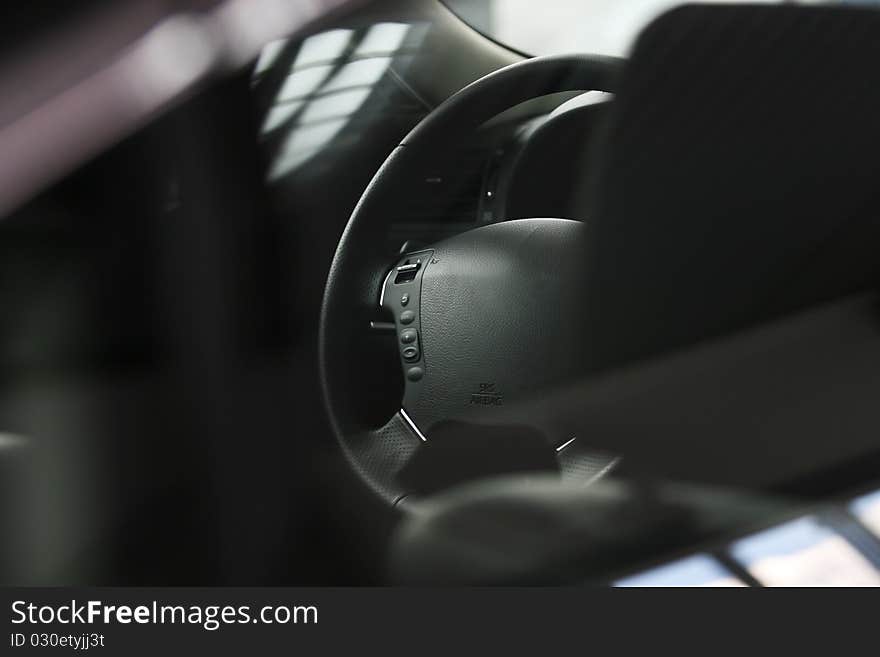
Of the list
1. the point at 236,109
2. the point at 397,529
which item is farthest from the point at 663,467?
the point at 236,109

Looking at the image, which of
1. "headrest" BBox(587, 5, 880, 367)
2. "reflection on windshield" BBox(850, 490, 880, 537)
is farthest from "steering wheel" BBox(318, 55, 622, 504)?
"reflection on windshield" BBox(850, 490, 880, 537)

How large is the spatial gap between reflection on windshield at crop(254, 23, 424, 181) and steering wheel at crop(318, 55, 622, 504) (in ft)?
0.43

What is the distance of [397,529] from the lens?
2.64 ft

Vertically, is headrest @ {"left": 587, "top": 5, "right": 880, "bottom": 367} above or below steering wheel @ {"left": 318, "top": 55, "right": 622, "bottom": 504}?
above

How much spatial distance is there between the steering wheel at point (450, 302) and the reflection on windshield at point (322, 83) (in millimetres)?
132

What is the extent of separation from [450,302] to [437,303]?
0.02 m

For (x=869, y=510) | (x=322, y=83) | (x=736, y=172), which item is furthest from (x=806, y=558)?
(x=322, y=83)

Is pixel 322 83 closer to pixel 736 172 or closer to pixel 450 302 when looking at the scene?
pixel 450 302

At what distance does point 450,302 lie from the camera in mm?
936

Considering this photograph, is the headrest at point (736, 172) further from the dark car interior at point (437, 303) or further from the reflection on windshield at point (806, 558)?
the reflection on windshield at point (806, 558)

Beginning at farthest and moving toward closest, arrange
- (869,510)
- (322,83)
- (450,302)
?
1. (322,83)
2. (450,302)
3. (869,510)

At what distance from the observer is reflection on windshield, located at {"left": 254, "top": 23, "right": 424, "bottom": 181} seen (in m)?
0.97

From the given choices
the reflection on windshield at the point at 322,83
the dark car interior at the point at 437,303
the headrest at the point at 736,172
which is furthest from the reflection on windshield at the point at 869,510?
the reflection on windshield at the point at 322,83

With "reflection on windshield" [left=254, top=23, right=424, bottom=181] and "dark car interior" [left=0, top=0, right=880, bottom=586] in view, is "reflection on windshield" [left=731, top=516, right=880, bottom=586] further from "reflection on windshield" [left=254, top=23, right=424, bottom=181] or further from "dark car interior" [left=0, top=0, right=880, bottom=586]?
"reflection on windshield" [left=254, top=23, right=424, bottom=181]
